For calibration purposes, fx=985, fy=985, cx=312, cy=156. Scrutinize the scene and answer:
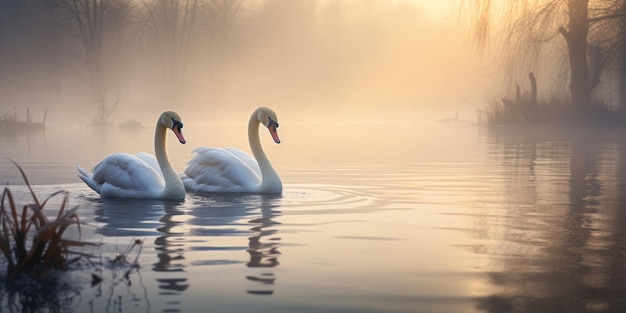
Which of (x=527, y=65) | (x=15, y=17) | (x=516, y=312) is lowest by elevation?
(x=516, y=312)

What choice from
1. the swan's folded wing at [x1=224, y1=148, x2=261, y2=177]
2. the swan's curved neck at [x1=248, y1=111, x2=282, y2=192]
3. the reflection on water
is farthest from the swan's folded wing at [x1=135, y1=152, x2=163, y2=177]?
the reflection on water

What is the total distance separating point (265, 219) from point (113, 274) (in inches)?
117

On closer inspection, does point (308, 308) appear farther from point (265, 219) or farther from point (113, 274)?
point (265, 219)

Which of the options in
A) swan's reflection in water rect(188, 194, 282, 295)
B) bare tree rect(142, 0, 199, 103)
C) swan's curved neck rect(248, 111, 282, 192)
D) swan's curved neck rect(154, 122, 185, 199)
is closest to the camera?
swan's reflection in water rect(188, 194, 282, 295)

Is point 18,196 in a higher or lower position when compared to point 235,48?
lower

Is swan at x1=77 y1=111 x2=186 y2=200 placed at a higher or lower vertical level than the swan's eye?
lower

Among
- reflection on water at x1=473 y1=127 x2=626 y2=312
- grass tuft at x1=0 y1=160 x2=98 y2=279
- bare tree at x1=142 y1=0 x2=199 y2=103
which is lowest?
reflection on water at x1=473 y1=127 x2=626 y2=312

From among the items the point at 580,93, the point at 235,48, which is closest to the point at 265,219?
the point at 580,93

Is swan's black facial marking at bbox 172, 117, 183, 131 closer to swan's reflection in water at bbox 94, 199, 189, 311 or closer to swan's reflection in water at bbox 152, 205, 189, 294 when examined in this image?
swan's reflection in water at bbox 94, 199, 189, 311

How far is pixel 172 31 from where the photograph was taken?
A: 56.4m

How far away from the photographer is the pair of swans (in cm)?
1016

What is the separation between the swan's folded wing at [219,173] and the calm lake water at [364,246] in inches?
8.6

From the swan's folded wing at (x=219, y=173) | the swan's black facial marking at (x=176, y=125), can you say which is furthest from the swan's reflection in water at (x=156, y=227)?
the swan's folded wing at (x=219, y=173)

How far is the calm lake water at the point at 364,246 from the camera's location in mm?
5090
